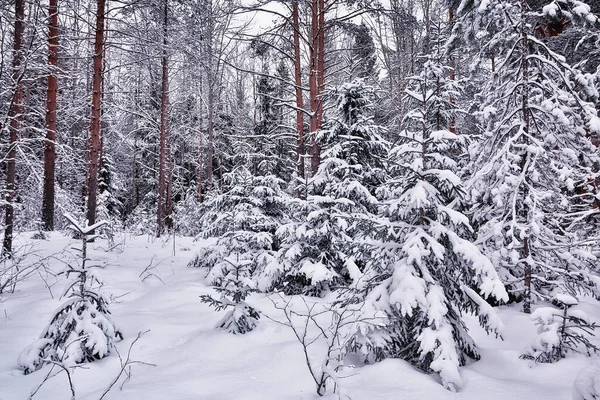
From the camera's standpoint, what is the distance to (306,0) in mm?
8914

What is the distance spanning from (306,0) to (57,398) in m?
9.41

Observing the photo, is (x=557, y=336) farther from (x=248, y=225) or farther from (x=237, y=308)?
(x=248, y=225)

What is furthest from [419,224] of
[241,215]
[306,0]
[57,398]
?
[306,0]

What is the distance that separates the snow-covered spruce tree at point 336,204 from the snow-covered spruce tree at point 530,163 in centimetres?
205

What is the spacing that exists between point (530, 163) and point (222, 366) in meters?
5.49

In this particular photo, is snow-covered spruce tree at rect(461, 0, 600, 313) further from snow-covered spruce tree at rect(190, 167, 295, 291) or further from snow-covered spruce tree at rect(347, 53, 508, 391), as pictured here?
snow-covered spruce tree at rect(190, 167, 295, 291)

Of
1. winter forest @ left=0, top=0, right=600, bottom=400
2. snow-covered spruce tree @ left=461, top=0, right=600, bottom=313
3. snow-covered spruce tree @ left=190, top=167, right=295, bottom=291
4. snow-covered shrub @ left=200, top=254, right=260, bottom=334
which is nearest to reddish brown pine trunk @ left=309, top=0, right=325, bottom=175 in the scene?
winter forest @ left=0, top=0, right=600, bottom=400

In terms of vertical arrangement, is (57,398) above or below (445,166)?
below

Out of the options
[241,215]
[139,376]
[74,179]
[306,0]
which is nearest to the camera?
[139,376]

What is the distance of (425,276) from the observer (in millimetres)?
3738

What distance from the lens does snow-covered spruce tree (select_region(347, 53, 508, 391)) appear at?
347cm

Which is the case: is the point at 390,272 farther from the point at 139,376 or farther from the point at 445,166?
the point at 139,376

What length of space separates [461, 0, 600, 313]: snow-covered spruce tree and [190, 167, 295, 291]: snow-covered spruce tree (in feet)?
12.8

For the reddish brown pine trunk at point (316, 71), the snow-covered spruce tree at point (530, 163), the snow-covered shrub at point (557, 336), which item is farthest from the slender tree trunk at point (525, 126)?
the reddish brown pine trunk at point (316, 71)
